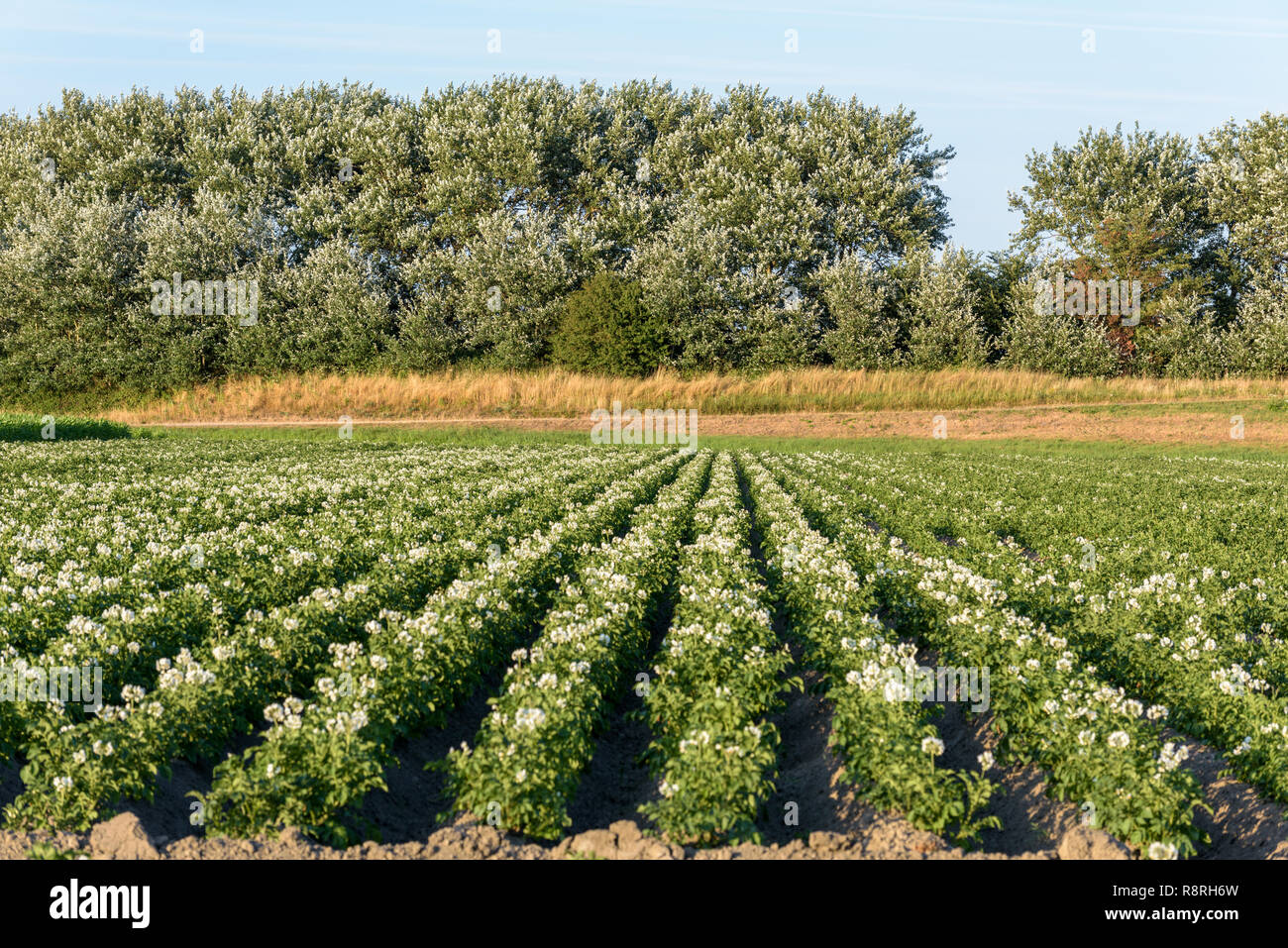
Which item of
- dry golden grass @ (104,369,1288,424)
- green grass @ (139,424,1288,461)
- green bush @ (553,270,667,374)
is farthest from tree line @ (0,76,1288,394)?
green grass @ (139,424,1288,461)

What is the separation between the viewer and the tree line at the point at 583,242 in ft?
185

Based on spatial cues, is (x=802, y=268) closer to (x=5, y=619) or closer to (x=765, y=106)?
(x=765, y=106)

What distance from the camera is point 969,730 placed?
8.98m

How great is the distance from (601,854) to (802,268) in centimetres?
6038

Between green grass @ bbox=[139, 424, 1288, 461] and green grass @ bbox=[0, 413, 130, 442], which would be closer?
green grass @ bbox=[139, 424, 1288, 461]

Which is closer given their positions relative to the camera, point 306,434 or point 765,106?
point 306,434

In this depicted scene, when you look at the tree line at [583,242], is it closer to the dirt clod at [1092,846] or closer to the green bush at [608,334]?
the green bush at [608,334]

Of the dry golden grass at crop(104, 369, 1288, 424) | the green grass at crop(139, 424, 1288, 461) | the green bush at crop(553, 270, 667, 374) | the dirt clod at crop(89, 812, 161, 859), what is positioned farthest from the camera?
the green bush at crop(553, 270, 667, 374)

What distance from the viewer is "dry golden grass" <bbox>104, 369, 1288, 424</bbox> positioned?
163 ft

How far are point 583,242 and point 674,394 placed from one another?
47.9 ft

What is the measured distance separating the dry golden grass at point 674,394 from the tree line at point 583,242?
11.6ft

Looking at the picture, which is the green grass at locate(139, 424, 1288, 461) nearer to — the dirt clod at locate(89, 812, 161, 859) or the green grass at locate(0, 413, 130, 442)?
the green grass at locate(0, 413, 130, 442)

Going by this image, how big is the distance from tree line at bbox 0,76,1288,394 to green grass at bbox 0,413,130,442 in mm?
12003

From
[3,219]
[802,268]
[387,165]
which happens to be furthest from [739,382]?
[3,219]
